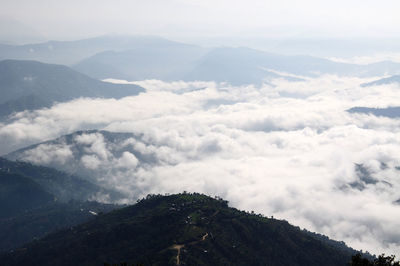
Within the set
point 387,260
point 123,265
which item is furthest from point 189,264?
point 387,260

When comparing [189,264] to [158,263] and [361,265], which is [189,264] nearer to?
[158,263]

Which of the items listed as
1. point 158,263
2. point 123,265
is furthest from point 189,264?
point 123,265

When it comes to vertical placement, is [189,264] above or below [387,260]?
below

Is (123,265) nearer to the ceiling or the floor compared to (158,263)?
nearer to the ceiling

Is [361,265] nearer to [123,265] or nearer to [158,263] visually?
[123,265]

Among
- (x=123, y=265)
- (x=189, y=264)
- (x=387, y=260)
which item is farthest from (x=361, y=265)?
(x=189, y=264)

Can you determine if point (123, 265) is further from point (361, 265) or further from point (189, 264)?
point (189, 264)

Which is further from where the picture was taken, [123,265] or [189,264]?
[189,264]
